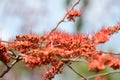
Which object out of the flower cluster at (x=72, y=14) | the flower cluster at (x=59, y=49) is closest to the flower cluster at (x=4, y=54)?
the flower cluster at (x=59, y=49)

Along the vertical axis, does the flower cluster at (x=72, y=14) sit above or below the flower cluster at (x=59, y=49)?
above

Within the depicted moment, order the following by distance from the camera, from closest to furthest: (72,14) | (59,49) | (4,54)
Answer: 1. (59,49)
2. (4,54)
3. (72,14)

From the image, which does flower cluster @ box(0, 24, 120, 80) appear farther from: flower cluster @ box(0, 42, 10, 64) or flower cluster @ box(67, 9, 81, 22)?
flower cluster @ box(67, 9, 81, 22)

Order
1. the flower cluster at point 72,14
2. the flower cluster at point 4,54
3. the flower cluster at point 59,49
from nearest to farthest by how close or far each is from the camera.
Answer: the flower cluster at point 59,49
the flower cluster at point 4,54
the flower cluster at point 72,14

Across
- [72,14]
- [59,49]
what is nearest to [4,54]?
[59,49]

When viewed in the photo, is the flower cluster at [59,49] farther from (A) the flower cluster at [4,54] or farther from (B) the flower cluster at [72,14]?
(B) the flower cluster at [72,14]

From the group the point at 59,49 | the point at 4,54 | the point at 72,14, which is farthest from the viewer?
the point at 72,14

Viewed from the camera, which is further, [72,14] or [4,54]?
[72,14]

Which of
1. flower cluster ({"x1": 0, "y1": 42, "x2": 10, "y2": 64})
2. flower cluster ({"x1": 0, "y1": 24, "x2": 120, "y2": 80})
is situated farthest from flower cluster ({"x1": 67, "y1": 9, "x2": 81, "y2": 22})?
flower cluster ({"x1": 0, "y1": 42, "x2": 10, "y2": 64})

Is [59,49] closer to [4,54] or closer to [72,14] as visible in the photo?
[4,54]

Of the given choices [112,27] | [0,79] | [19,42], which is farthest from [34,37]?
[112,27]

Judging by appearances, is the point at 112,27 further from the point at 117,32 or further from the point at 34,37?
the point at 34,37

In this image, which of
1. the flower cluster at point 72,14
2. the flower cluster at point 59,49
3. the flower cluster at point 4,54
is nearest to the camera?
the flower cluster at point 59,49
